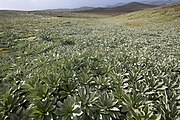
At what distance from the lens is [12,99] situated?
6.04 metres

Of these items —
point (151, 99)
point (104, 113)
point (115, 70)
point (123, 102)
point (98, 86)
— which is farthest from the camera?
point (115, 70)

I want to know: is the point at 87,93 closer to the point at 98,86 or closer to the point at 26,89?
the point at 98,86

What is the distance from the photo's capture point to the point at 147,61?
11.1 m

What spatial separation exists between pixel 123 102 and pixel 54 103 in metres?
2.03

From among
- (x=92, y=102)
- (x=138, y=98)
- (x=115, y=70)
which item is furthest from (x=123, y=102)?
(x=115, y=70)

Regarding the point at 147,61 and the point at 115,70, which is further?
the point at 147,61

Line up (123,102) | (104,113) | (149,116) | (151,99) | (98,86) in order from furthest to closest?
(98,86) < (151,99) < (123,102) < (104,113) < (149,116)

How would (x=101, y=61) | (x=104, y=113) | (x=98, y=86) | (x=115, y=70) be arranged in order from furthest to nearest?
(x=101, y=61)
(x=115, y=70)
(x=98, y=86)
(x=104, y=113)

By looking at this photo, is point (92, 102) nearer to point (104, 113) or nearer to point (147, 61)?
point (104, 113)

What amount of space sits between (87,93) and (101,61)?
4.46 meters

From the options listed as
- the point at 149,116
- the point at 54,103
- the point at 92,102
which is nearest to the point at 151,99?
the point at 149,116

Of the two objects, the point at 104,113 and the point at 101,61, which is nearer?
the point at 104,113

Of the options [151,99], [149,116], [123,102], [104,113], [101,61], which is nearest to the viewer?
[149,116]

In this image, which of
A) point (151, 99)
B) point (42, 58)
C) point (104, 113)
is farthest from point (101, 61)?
point (104, 113)
